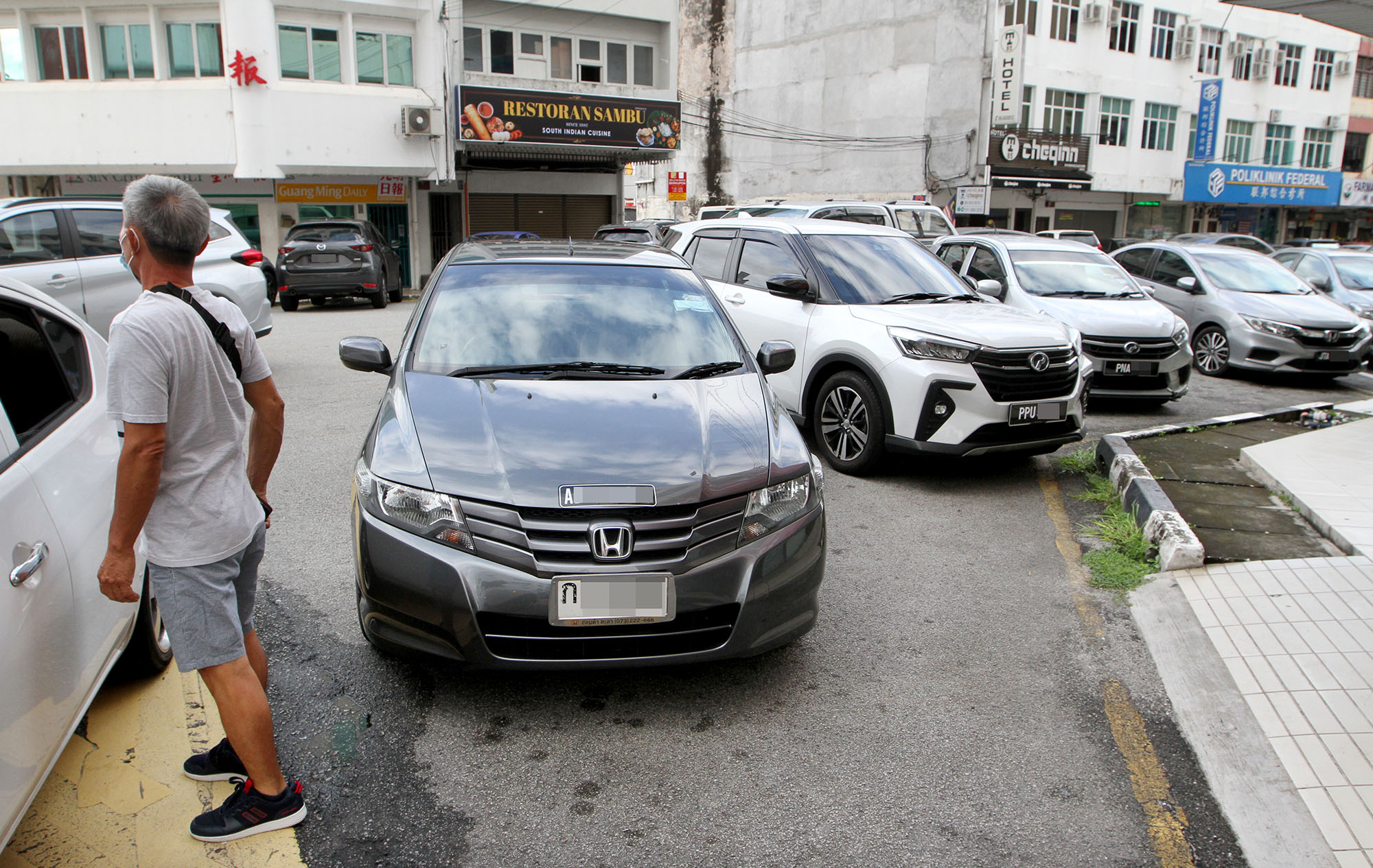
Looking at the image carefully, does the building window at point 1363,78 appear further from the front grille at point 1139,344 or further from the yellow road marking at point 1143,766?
the yellow road marking at point 1143,766

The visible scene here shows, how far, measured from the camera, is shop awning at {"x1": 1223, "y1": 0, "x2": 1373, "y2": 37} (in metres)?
7.72

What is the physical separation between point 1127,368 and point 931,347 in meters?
3.87

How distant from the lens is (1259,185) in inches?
1650

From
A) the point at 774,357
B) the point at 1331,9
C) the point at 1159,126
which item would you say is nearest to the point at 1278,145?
the point at 1159,126

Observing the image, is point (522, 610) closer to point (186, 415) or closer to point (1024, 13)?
point (186, 415)

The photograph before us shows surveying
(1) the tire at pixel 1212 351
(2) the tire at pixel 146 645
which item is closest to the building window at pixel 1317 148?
(1) the tire at pixel 1212 351

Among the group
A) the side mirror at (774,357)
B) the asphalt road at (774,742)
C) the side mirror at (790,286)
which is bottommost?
the asphalt road at (774,742)

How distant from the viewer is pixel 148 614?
11.2 feet

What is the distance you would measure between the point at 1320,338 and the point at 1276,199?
125 feet

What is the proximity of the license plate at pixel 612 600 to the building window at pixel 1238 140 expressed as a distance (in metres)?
48.0

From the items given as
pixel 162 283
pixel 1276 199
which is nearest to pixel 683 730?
pixel 162 283

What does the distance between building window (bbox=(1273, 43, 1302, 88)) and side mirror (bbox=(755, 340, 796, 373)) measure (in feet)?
160

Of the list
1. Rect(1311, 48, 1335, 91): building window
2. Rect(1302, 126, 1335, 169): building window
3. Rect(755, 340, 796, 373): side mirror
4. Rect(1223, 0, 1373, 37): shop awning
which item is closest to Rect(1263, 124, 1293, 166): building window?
Rect(1302, 126, 1335, 169): building window

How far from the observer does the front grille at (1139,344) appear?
9.09m
